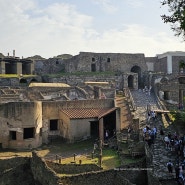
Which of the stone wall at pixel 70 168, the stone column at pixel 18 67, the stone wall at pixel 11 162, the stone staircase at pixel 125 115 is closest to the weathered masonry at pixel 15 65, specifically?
the stone column at pixel 18 67

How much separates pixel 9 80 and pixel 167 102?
20.7 metres

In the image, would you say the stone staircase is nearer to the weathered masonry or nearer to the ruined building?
the ruined building

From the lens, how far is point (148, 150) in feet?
70.9

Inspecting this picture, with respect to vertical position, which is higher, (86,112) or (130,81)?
(130,81)

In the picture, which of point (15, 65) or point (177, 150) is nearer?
point (177, 150)

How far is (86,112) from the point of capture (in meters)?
31.9

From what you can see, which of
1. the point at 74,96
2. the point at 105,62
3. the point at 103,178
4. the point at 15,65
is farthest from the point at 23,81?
the point at 103,178

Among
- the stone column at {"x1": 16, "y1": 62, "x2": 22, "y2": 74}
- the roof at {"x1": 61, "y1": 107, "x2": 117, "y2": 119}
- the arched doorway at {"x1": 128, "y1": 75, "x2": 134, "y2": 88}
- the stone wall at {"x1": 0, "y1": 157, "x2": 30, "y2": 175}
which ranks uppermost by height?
the stone column at {"x1": 16, "y1": 62, "x2": 22, "y2": 74}

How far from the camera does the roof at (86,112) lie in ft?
101

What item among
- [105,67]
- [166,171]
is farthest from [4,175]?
[105,67]

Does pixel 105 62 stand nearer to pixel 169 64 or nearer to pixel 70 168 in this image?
pixel 169 64

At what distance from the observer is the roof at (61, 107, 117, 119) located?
101 ft

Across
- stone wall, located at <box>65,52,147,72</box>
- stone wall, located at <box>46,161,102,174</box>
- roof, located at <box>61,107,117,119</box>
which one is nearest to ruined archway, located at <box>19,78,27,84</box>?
stone wall, located at <box>65,52,147,72</box>

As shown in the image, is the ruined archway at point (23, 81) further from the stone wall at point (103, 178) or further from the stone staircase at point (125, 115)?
the stone wall at point (103, 178)
